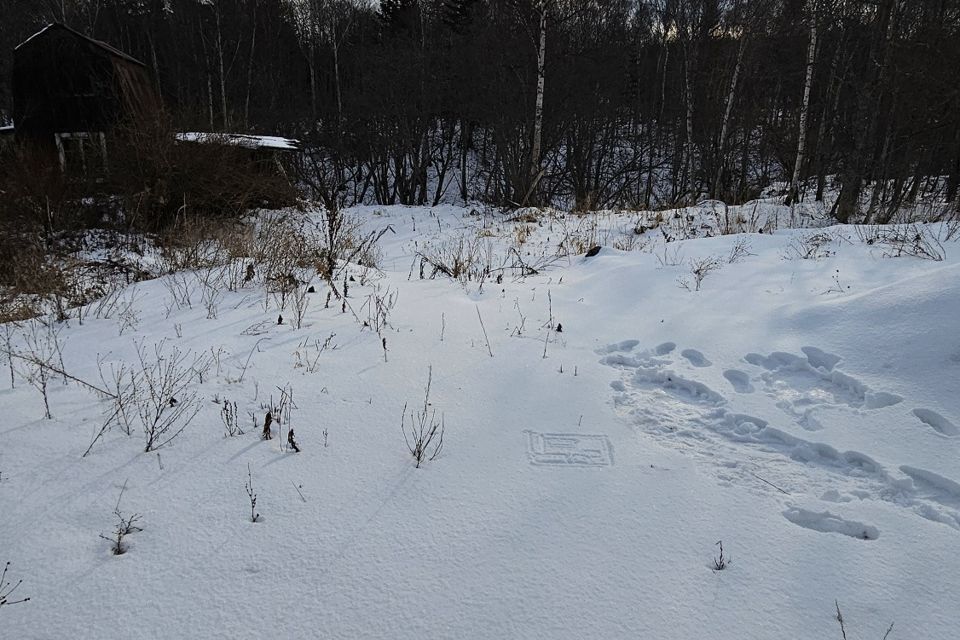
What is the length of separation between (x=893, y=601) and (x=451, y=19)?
26734 mm

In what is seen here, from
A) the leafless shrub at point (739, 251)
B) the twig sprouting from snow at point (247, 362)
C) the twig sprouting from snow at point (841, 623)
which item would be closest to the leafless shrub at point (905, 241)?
the leafless shrub at point (739, 251)

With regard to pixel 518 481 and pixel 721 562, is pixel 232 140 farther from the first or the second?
pixel 721 562

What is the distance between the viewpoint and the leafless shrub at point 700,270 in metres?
4.60

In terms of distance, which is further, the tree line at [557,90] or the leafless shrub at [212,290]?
the tree line at [557,90]

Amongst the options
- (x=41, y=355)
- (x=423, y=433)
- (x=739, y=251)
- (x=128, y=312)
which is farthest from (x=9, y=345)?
(x=739, y=251)

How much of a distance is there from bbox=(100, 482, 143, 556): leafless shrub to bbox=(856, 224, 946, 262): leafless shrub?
5.57 m

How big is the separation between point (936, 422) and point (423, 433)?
2.33 metres

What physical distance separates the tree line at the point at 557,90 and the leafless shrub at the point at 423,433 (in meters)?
10.6

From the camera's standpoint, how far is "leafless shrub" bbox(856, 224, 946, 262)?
14.5 feet

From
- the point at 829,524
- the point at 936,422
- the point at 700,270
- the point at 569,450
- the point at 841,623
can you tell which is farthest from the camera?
the point at 700,270

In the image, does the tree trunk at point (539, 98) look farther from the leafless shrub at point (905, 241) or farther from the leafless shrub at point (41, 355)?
the leafless shrub at point (41, 355)

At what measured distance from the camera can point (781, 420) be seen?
243 cm

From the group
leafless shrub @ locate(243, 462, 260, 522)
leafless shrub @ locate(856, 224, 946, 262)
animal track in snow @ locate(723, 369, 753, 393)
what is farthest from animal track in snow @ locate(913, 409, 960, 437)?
leafless shrub @ locate(243, 462, 260, 522)

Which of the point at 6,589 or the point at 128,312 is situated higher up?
the point at 128,312
